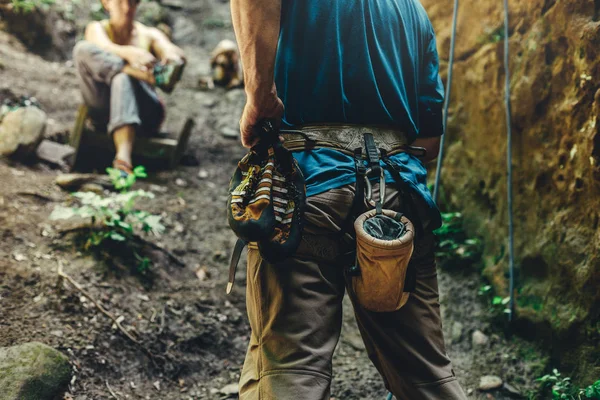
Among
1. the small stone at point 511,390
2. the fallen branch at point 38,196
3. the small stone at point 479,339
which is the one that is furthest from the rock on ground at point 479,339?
the fallen branch at point 38,196

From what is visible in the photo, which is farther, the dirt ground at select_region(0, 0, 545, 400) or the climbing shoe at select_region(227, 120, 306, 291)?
the dirt ground at select_region(0, 0, 545, 400)

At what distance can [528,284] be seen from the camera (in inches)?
120

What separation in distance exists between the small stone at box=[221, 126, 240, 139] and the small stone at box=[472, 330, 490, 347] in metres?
4.03

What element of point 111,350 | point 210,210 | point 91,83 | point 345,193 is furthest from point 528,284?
point 91,83

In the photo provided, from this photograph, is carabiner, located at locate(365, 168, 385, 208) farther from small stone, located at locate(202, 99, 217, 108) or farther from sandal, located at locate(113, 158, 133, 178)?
small stone, located at locate(202, 99, 217, 108)

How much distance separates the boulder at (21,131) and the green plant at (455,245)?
3535 mm

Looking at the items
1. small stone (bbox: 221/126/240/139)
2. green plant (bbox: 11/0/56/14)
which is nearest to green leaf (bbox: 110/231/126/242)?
small stone (bbox: 221/126/240/139)

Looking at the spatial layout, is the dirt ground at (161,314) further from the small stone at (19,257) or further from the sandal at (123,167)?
the sandal at (123,167)

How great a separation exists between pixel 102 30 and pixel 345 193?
4.01m

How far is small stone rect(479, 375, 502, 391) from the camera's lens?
285 cm

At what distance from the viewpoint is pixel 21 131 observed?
4305 millimetres

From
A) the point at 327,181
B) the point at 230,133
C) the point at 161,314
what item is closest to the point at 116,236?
the point at 161,314

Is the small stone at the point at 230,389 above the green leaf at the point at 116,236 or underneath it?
underneath

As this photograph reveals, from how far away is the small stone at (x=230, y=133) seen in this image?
20.7ft
